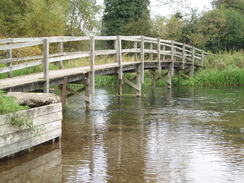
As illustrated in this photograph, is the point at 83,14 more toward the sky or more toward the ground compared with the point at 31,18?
more toward the sky

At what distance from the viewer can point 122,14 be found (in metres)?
45.7

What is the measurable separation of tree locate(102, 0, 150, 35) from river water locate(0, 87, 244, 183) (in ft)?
98.2

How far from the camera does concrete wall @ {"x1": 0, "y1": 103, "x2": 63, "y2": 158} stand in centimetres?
785

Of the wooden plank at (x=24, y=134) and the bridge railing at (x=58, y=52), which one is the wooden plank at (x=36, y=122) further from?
the bridge railing at (x=58, y=52)

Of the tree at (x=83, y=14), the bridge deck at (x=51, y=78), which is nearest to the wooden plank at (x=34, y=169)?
the bridge deck at (x=51, y=78)

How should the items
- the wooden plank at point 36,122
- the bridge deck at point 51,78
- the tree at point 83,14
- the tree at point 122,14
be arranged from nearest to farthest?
the wooden plank at point 36,122, the bridge deck at point 51,78, the tree at point 122,14, the tree at point 83,14

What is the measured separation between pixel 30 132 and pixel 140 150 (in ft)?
7.38

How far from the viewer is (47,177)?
23.9ft

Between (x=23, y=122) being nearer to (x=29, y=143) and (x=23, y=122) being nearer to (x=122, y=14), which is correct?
(x=29, y=143)

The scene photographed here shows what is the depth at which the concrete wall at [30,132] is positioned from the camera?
7.85 m

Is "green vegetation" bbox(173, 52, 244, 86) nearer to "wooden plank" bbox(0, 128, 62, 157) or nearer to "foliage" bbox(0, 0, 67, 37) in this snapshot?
"foliage" bbox(0, 0, 67, 37)

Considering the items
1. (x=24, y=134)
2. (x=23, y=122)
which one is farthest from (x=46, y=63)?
(x=23, y=122)

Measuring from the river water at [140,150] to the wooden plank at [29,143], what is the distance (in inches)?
7.8

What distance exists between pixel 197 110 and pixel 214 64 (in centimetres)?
1557
